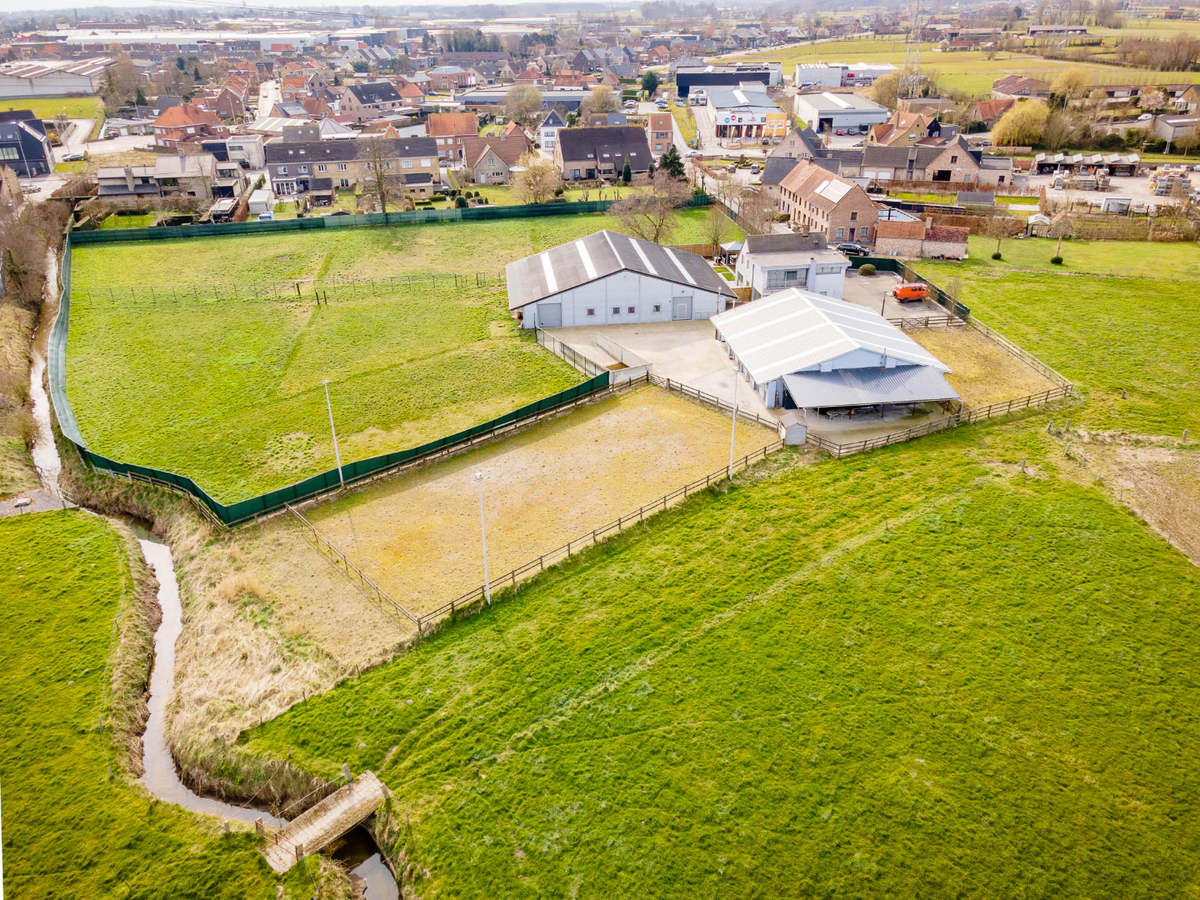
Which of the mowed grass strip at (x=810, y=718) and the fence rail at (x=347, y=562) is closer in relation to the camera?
the mowed grass strip at (x=810, y=718)

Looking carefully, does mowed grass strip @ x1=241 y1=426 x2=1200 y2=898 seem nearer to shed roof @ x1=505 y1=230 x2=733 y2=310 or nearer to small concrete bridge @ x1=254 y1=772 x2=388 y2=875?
small concrete bridge @ x1=254 y1=772 x2=388 y2=875

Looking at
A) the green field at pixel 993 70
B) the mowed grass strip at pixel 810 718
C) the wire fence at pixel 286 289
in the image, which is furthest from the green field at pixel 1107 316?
the green field at pixel 993 70

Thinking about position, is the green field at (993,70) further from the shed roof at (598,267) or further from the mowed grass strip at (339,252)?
the shed roof at (598,267)

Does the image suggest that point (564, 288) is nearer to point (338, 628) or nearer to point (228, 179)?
point (338, 628)

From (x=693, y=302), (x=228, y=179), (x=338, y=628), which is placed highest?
(x=228, y=179)

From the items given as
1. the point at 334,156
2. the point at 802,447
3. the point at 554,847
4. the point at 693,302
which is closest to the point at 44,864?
the point at 554,847
